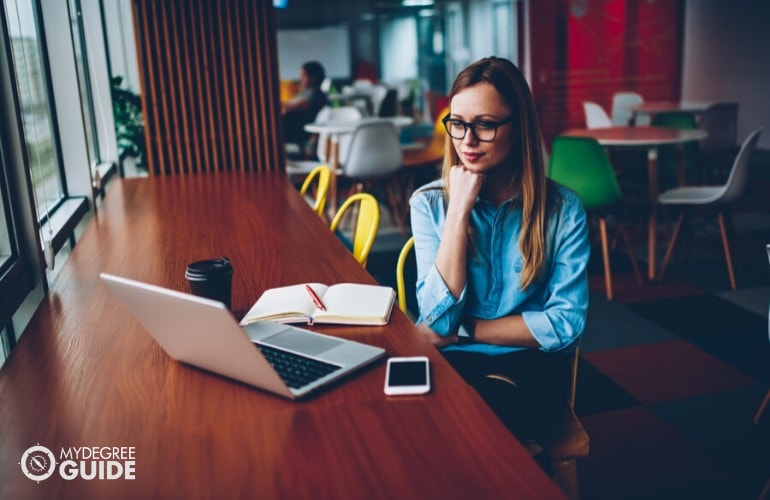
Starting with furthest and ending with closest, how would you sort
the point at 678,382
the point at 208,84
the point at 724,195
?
the point at 724,195, the point at 208,84, the point at 678,382

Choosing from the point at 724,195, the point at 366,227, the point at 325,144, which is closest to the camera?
the point at 366,227

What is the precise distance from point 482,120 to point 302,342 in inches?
27.1

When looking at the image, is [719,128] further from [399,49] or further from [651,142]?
[399,49]

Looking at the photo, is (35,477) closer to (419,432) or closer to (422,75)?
(419,432)

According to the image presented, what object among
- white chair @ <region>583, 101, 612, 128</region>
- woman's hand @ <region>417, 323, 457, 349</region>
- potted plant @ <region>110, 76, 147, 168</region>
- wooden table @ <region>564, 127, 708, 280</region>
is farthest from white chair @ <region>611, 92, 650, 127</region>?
woman's hand @ <region>417, 323, 457, 349</region>

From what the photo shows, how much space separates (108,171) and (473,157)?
310 cm

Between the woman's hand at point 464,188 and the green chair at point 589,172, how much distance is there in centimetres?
253

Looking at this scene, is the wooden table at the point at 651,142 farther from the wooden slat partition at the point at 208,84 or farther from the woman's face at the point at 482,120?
the woman's face at the point at 482,120

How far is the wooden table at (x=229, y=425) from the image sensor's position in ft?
3.09

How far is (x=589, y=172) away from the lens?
4133mm

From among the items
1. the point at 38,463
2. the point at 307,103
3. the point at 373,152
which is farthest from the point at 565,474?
the point at 307,103

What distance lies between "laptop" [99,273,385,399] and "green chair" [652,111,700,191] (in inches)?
179

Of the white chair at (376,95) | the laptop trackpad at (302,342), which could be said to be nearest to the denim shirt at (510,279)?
the laptop trackpad at (302,342)

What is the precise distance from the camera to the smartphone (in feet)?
3.88
